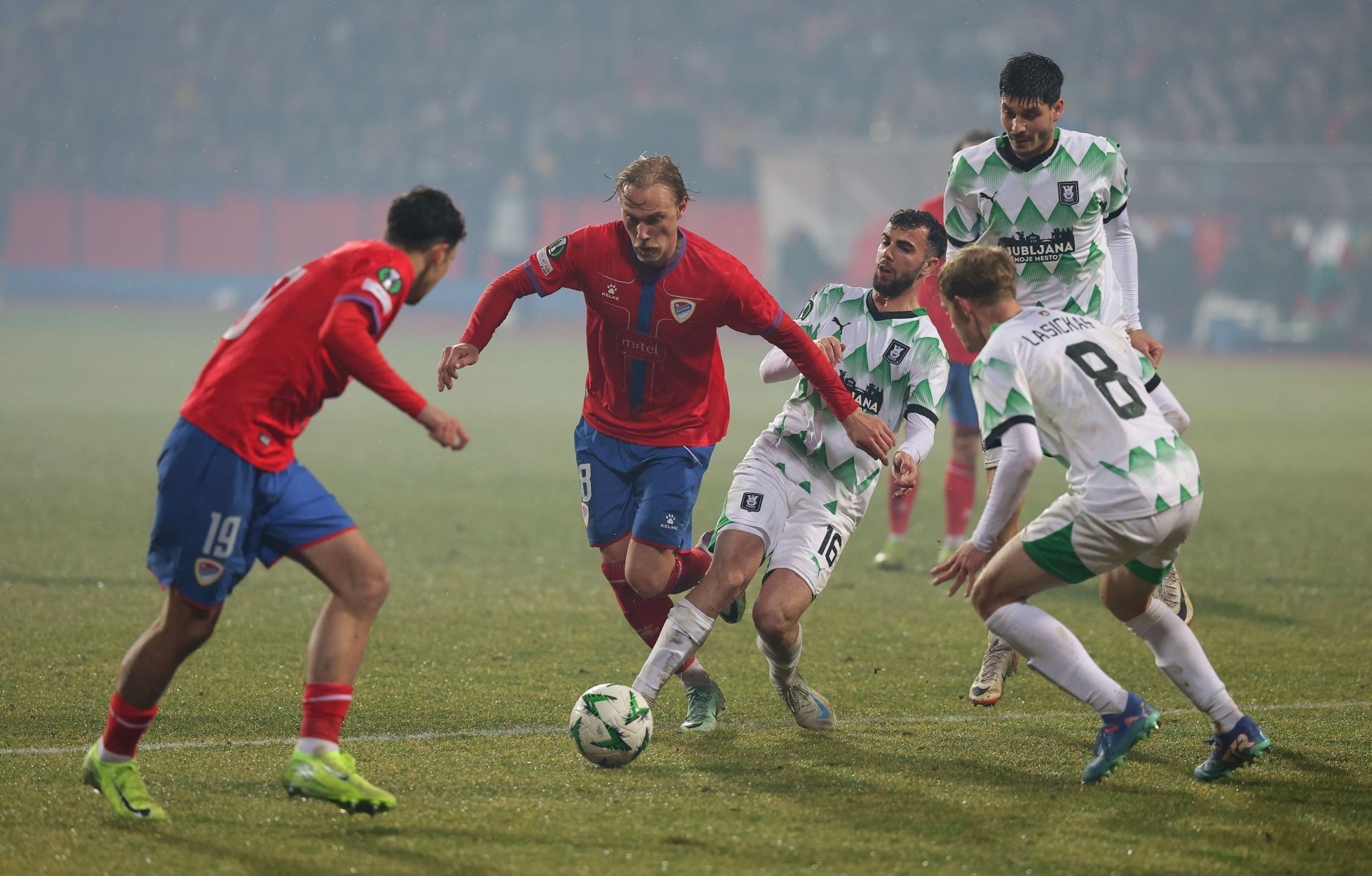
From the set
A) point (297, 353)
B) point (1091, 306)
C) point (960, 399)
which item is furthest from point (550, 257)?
point (960, 399)

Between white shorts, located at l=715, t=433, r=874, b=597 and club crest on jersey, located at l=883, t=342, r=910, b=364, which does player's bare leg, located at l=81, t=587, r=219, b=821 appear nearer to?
white shorts, located at l=715, t=433, r=874, b=597

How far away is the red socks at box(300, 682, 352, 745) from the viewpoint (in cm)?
394

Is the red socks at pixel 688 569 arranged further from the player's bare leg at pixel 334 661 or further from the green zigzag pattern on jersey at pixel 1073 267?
the green zigzag pattern on jersey at pixel 1073 267

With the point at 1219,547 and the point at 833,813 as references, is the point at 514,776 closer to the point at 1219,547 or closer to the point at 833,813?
the point at 833,813


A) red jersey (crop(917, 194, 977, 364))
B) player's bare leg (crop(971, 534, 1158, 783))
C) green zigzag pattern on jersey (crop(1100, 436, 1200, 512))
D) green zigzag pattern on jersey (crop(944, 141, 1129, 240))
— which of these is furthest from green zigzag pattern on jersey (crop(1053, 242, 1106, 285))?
red jersey (crop(917, 194, 977, 364))

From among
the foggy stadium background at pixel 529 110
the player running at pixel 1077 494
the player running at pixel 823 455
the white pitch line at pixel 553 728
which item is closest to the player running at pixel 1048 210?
the white pitch line at pixel 553 728

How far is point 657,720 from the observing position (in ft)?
17.3

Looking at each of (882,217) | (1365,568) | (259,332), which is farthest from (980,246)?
(882,217)

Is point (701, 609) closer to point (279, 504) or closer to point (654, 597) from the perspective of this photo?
point (654, 597)

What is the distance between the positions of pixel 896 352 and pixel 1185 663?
1.58m

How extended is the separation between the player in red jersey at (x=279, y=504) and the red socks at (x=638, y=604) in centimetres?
148

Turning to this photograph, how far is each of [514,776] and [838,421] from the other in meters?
1.81

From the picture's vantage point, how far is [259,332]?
13.0 ft

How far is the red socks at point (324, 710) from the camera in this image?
155 inches
